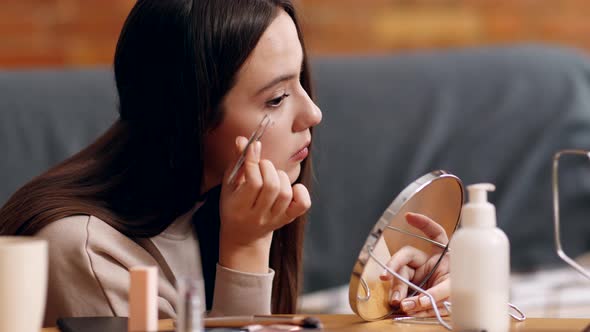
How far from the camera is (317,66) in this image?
7.58 ft

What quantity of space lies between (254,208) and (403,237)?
0.20m

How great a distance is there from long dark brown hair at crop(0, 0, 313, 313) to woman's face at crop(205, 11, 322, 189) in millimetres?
14

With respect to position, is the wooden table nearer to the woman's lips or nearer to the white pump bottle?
the white pump bottle

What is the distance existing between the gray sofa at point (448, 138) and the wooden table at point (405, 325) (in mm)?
1245

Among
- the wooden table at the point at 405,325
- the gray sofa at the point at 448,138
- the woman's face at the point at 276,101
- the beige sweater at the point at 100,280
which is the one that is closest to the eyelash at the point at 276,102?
the woman's face at the point at 276,101

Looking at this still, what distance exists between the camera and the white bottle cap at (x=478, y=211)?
0.85m

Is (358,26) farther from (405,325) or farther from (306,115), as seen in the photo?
(405,325)

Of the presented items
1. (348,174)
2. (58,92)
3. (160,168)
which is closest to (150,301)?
(160,168)

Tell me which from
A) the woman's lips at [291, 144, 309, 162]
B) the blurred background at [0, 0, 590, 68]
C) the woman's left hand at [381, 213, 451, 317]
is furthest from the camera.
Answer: the blurred background at [0, 0, 590, 68]

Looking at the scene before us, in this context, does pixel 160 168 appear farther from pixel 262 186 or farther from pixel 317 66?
pixel 317 66

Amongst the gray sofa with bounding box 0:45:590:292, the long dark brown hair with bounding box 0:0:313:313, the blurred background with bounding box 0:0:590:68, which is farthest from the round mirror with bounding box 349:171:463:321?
the blurred background with bounding box 0:0:590:68

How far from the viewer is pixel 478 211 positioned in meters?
0.86

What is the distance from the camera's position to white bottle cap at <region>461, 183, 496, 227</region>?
33.7 inches

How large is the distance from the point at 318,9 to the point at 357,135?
52 centimetres
